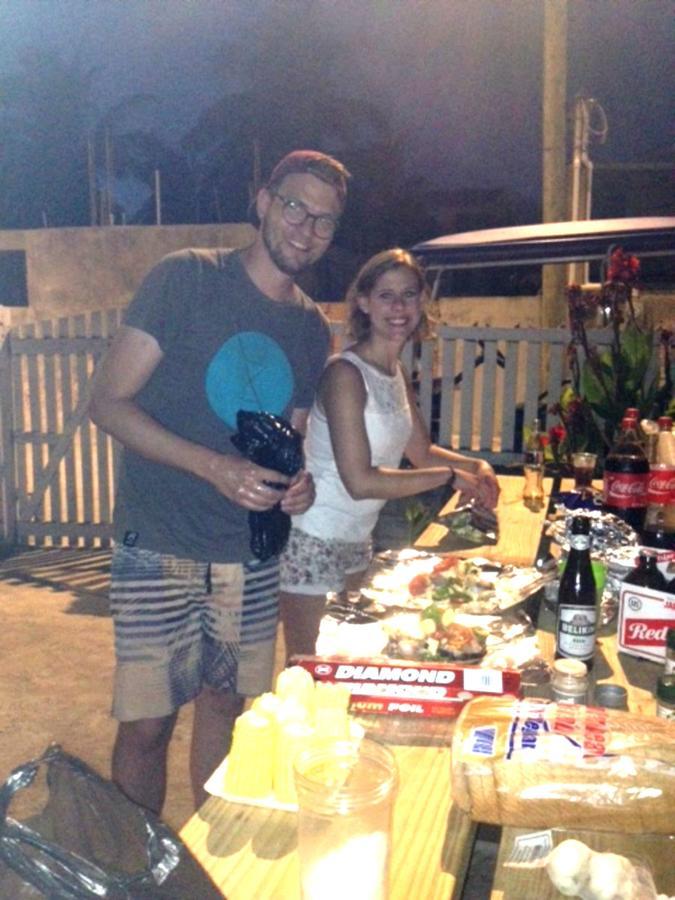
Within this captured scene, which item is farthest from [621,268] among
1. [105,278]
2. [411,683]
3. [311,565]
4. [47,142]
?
[47,142]

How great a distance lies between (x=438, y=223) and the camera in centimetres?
2828

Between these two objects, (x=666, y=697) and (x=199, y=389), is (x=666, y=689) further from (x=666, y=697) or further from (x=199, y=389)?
(x=199, y=389)

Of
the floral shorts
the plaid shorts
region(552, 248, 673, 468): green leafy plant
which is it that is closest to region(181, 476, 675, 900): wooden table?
the plaid shorts

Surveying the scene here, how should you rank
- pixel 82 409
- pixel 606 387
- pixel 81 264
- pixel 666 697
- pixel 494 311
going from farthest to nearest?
pixel 494 311 → pixel 81 264 → pixel 82 409 → pixel 606 387 → pixel 666 697

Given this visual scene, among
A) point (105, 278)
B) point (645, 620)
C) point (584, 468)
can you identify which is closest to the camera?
point (645, 620)

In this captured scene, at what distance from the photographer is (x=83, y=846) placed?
119 cm

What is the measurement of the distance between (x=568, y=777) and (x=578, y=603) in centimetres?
73

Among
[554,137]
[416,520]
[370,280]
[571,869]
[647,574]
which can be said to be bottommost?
[416,520]

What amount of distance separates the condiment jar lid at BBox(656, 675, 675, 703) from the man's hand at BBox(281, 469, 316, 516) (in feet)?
3.37

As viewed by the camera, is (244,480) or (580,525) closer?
(580,525)

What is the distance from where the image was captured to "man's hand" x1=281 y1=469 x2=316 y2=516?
7.71 feet

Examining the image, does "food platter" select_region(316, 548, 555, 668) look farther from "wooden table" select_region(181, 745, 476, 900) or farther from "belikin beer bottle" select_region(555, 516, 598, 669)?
"wooden table" select_region(181, 745, 476, 900)

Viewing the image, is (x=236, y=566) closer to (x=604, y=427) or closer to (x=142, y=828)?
(x=142, y=828)

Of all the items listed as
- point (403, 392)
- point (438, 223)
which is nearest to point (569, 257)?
point (403, 392)
